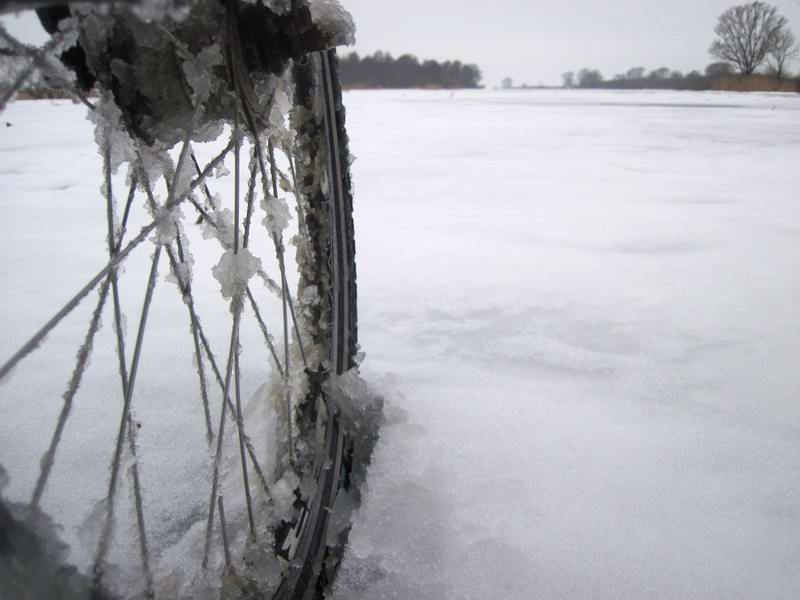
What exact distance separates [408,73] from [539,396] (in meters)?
48.4

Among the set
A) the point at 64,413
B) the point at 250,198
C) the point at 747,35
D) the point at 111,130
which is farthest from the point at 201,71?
the point at 747,35

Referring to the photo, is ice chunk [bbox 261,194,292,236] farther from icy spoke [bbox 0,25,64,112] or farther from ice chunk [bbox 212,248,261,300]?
icy spoke [bbox 0,25,64,112]

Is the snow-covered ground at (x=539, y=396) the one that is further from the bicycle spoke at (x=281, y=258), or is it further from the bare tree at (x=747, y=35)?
the bare tree at (x=747, y=35)

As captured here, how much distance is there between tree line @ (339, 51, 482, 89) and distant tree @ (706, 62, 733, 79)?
18090mm

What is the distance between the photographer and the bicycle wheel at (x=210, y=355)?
50 centimetres

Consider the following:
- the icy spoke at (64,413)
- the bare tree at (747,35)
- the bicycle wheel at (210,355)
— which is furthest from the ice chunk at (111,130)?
the bare tree at (747,35)

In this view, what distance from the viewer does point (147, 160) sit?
614mm

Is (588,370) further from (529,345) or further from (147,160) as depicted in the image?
(147,160)

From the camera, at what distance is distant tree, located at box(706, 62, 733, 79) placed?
3388cm

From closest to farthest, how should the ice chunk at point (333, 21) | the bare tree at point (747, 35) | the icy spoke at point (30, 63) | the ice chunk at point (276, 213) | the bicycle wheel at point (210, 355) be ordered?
the icy spoke at point (30, 63) < the bicycle wheel at point (210, 355) < the ice chunk at point (333, 21) < the ice chunk at point (276, 213) < the bare tree at point (747, 35)

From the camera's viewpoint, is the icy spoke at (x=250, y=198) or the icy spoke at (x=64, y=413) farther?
the icy spoke at (x=250, y=198)

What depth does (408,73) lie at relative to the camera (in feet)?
148

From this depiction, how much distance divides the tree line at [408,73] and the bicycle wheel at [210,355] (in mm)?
45529

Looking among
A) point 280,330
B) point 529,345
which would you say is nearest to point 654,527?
point 529,345
